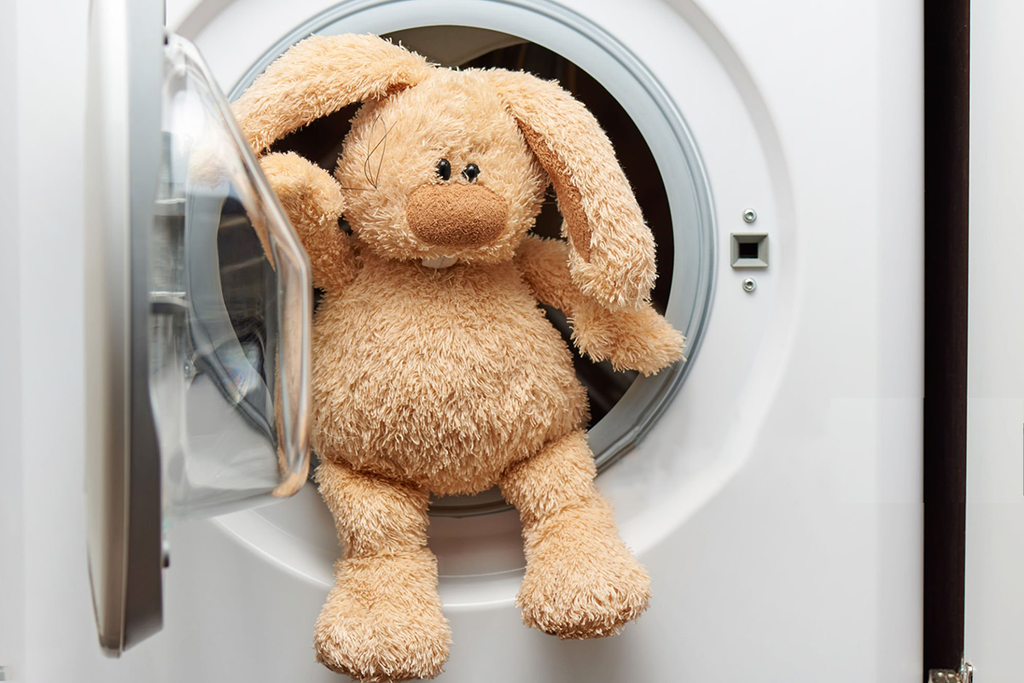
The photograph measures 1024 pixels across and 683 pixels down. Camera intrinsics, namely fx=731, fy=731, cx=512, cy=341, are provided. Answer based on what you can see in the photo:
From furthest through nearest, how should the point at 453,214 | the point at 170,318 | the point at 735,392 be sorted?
the point at 735,392 → the point at 453,214 → the point at 170,318

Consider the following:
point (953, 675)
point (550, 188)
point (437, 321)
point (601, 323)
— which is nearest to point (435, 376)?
point (437, 321)

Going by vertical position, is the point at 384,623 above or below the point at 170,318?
below

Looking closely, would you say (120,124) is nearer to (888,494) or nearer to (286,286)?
(286,286)

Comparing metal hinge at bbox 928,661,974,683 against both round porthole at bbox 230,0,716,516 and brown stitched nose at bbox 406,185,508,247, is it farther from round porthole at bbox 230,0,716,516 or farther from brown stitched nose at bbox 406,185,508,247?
brown stitched nose at bbox 406,185,508,247

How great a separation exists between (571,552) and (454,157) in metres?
0.33

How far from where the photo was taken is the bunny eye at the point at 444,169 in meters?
0.57

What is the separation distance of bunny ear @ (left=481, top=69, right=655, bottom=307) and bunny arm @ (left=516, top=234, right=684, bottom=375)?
1.5 inches

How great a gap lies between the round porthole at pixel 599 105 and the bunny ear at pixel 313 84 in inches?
2.7

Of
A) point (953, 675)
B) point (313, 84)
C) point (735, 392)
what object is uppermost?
point (313, 84)

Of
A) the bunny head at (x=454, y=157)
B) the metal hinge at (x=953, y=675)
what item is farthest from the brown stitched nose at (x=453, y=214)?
the metal hinge at (x=953, y=675)

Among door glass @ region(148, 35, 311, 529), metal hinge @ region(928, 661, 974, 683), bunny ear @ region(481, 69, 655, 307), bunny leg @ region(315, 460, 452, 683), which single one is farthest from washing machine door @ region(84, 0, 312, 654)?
metal hinge @ region(928, 661, 974, 683)

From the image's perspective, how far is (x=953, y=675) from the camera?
2.26ft

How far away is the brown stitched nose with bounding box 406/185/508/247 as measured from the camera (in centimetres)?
55

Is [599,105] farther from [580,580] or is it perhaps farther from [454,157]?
[580,580]
